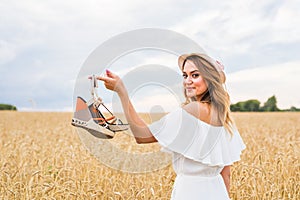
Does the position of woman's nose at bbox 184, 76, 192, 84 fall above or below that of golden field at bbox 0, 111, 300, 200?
above

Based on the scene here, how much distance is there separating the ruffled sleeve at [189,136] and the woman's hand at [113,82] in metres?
0.29

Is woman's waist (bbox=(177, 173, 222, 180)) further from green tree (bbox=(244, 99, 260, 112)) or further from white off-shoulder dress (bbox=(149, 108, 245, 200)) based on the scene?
green tree (bbox=(244, 99, 260, 112))

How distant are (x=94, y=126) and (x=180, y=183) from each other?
26.0 inches

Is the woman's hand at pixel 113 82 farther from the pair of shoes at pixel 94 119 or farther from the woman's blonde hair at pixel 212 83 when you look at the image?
the woman's blonde hair at pixel 212 83

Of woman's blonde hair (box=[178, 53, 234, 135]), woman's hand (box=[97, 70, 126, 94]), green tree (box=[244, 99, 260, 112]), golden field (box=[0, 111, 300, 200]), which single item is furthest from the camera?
green tree (box=[244, 99, 260, 112])

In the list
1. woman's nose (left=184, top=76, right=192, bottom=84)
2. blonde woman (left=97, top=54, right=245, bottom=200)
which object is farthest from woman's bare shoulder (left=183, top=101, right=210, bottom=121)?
woman's nose (left=184, top=76, right=192, bottom=84)

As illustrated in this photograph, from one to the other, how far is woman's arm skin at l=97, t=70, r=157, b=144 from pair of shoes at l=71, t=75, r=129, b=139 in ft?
0.21

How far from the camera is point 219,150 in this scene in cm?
240

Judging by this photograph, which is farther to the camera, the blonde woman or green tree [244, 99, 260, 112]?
green tree [244, 99, 260, 112]

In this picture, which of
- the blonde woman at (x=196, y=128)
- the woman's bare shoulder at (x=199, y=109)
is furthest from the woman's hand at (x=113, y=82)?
the woman's bare shoulder at (x=199, y=109)

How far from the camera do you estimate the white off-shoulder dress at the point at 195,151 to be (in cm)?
221

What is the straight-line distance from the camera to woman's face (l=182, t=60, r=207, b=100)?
2.33 m

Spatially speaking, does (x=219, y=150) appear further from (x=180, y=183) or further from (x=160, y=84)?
(x=160, y=84)

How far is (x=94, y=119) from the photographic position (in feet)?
7.32
